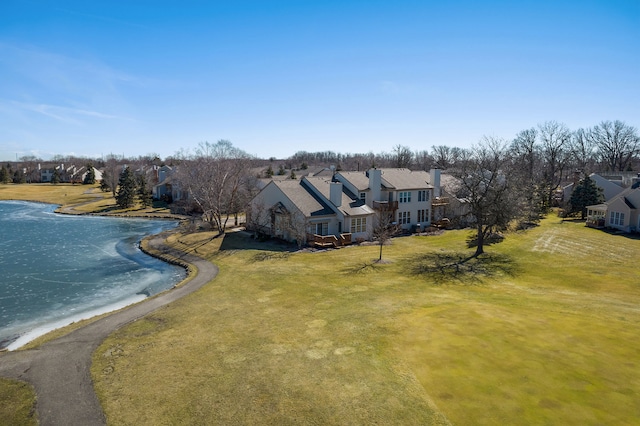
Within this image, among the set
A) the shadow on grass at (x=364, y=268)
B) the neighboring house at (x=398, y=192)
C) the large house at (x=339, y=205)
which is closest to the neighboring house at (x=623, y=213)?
the neighboring house at (x=398, y=192)

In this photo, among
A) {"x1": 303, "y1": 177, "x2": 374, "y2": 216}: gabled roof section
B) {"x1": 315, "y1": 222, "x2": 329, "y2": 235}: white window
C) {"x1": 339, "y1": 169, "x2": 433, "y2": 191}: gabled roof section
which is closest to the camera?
{"x1": 315, "y1": 222, "x2": 329, "y2": 235}: white window

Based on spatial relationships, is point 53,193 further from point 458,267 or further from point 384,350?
point 384,350

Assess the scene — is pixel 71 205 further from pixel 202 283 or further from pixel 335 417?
pixel 335 417

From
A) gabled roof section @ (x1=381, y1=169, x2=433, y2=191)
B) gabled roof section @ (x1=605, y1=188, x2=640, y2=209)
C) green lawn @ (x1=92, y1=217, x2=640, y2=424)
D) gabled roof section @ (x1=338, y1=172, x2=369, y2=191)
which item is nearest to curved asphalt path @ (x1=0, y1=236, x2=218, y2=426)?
green lawn @ (x1=92, y1=217, x2=640, y2=424)

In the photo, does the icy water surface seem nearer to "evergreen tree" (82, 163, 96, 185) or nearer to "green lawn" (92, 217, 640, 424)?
"green lawn" (92, 217, 640, 424)

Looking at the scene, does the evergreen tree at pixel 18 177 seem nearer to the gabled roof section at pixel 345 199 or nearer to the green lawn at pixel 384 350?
the gabled roof section at pixel 345 199

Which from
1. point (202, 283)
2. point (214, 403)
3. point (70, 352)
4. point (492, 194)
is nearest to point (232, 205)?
point (202, 283)

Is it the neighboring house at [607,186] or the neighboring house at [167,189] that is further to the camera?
the neighboring house at [167,189]
